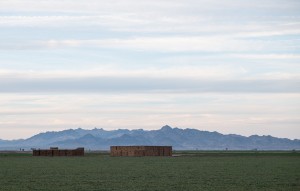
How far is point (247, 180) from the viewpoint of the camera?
49.2m

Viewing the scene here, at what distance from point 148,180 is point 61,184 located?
20.9 ft

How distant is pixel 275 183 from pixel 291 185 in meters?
2.01

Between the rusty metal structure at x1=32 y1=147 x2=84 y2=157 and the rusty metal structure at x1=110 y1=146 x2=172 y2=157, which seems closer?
the rusty metal structure at x1=110 y1=146 x2=172 y2=157

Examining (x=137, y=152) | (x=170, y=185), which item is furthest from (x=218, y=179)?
(x=137, y=152)

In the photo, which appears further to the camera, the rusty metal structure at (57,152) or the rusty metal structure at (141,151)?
the rusty metal structure at (57,152)

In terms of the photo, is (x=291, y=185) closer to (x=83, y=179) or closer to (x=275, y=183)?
(x=275, y=183)

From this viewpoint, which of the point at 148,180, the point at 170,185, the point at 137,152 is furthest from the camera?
the point at 137,152

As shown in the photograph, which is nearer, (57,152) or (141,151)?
(141,151)

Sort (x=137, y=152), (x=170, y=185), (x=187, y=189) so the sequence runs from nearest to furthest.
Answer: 1. (x=187, y=189)
2. (x=170, y=185)
3. (x=137, y=152)

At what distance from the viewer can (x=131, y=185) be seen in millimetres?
44406

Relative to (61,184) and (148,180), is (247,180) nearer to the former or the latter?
(148,180)

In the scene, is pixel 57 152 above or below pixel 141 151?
below

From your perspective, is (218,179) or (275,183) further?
(218,179)

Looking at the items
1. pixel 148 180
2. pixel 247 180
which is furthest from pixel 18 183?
pixel 247 180
